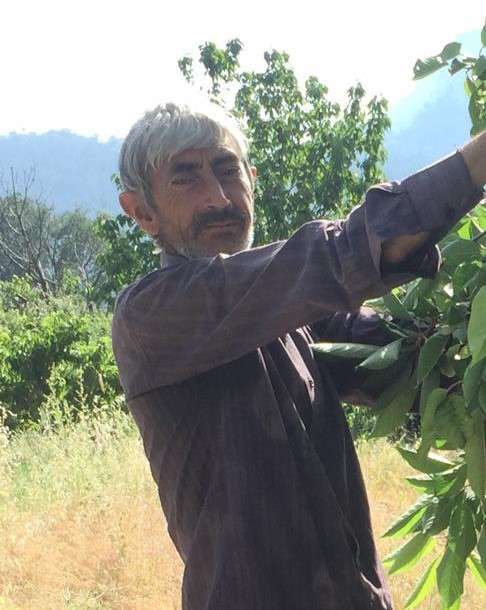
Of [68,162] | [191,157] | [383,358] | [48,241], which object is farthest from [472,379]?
[68,162]

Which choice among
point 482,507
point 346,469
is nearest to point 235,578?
point 346,469

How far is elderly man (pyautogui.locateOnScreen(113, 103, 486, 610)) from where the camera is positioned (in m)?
1.31

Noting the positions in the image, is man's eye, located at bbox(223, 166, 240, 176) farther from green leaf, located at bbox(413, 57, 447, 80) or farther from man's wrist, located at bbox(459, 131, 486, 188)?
man's wrist, located at bbox(459, 131, 486, 188)

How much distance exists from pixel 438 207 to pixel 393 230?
0.06 metres

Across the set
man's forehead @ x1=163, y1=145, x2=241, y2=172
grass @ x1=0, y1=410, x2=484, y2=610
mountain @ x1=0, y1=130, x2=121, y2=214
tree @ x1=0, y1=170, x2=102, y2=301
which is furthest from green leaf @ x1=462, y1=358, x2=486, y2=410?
mountain @ x1=0, y1=130, x2=121, y2=214

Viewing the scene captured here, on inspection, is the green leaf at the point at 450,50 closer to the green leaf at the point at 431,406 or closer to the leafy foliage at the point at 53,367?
the green leaf at the point at 431,406

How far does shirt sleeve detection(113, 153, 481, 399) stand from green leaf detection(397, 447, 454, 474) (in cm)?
35

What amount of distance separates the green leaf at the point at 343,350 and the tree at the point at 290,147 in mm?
8296

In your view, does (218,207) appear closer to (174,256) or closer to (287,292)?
(174,256)

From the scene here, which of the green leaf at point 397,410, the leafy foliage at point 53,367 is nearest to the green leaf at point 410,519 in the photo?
the green leaf at point 397,410

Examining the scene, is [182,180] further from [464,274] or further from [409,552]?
[409,552]

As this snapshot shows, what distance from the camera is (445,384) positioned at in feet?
4.86

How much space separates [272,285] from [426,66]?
0.44 metres

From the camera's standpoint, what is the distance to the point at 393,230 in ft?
3.72
